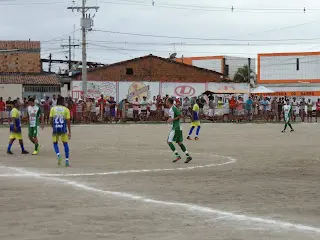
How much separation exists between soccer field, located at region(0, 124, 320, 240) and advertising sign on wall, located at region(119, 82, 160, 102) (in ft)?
108

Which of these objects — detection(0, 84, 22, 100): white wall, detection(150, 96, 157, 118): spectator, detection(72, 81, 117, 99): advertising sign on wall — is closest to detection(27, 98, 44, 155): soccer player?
detection(150, 96, 157, 118): spectator

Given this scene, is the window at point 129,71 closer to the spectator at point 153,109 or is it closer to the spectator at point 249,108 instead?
the spectator at point 249,108

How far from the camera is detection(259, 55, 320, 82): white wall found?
3051 inches

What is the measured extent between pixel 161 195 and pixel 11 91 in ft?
147

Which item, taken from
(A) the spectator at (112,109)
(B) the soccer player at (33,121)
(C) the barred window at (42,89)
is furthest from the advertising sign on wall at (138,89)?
(B) the soccer player at (33,121)

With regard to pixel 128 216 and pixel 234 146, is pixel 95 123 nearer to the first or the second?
pixel 234 146

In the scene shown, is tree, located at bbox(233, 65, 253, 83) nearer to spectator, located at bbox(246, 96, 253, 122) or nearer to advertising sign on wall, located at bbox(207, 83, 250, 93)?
advertising sign on wall, located at bbox(207, 83, 250, 93)

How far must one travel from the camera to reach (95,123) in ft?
126

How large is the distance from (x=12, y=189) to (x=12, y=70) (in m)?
52.0

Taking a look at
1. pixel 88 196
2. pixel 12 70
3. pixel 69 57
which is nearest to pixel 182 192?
pixel 88 196

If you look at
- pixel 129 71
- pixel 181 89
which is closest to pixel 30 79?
pixel 129 71

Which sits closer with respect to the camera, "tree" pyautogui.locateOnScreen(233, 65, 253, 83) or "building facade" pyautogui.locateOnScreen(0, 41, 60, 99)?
"building facade" pyautogui.locateOnScreen(0, 41, 60, 99)

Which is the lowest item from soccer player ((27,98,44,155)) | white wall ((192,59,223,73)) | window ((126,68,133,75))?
soccer player ((27,98,44,155))

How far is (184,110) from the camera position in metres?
41.6
